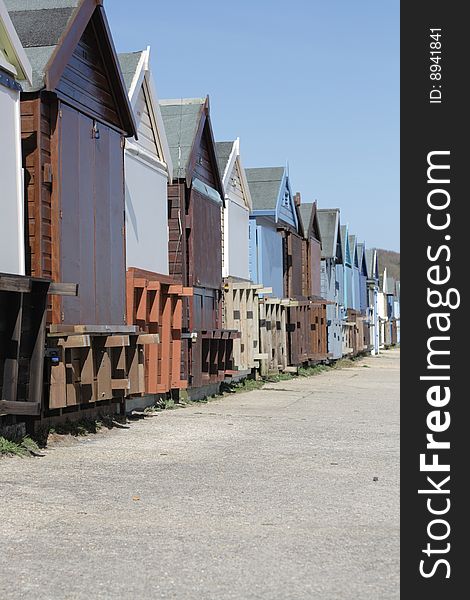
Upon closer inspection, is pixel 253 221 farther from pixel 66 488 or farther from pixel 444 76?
pixel 444 76

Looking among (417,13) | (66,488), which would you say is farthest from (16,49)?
(417,13)

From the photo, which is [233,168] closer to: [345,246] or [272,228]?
[272,228]

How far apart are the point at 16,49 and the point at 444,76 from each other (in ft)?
21.4

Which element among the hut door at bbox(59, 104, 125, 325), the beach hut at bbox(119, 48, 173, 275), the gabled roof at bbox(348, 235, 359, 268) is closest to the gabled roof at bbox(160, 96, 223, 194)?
the beach hut at bbox(119, 48, 173, 275)

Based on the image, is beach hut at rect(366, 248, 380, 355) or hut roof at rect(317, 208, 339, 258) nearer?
hut roof at rect(317, 208, 339, 258)

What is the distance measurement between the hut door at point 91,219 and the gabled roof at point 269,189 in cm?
1248

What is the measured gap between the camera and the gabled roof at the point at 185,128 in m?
18.4

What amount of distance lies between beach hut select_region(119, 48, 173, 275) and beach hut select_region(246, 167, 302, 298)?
8.15m

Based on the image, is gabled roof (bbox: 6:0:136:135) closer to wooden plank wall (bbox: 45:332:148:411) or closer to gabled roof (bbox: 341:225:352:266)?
wooden plank wall (bbox: 45:332:148:411)

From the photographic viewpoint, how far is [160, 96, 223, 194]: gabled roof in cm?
1841

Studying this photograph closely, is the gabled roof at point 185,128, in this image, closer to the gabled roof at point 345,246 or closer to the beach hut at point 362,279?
the gabled roof at point 345,246

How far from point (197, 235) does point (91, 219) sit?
5683 mm

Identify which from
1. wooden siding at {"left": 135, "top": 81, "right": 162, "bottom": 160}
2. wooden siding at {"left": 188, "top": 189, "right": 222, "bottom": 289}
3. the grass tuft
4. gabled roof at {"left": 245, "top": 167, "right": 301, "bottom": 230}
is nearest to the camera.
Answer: the grass tuft

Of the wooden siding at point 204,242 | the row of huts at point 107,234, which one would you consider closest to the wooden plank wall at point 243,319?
the row of huts at point 107,234
